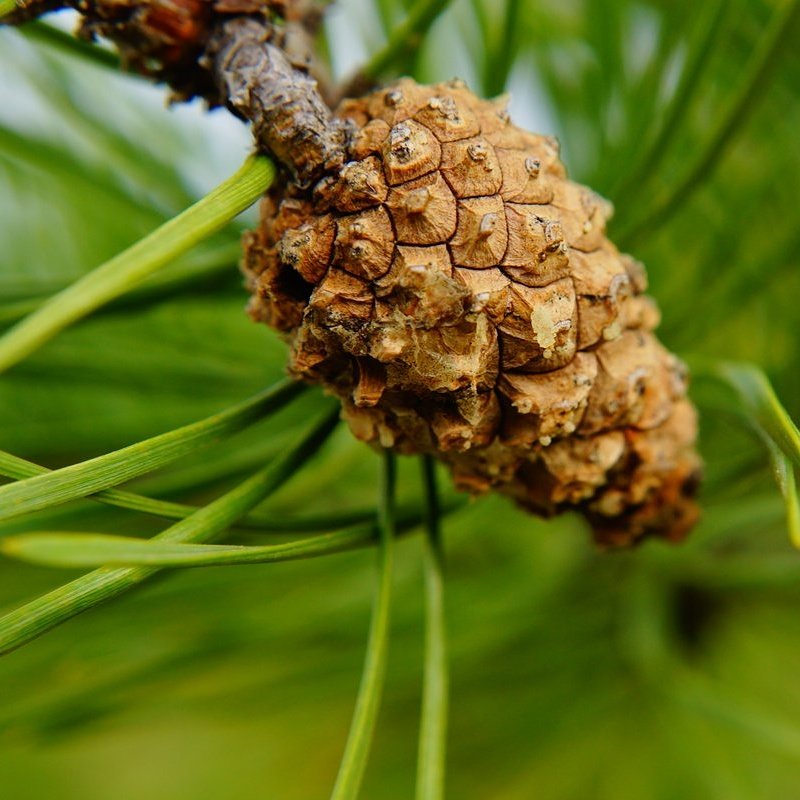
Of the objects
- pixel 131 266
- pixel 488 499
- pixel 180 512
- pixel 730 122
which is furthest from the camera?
pixel 488 499

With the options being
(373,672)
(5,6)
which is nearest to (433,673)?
(373,672)

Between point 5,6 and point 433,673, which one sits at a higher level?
point 5,6

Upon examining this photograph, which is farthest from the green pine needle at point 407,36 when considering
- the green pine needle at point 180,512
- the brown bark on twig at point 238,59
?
the green pine needle at point 180,512

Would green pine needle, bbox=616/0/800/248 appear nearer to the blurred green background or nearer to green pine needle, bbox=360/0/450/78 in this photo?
the blurred green background

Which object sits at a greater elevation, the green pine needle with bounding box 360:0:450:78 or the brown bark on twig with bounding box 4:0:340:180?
the green pine needle with bounding box 360:0:450:78

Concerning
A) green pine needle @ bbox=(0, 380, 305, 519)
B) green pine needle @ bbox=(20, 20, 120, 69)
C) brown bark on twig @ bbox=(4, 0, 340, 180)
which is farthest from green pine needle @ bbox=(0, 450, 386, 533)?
green pine needle @ bbox=(20, 20, 120, 69)

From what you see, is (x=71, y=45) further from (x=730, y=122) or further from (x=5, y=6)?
(x=730, y=122)
